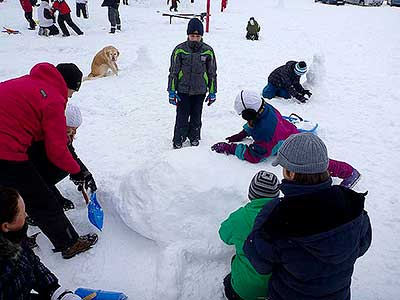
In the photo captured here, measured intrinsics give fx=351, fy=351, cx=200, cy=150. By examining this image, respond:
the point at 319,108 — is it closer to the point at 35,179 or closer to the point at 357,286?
the point at 357,286

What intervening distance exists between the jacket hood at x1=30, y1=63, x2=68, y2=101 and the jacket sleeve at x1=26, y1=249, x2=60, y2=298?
1162 mm

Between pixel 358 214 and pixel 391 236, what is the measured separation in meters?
1.88

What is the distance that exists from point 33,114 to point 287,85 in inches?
186

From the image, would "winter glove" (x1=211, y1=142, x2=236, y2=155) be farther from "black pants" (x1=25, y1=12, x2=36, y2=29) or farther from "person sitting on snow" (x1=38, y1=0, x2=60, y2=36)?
"black pants" (x1=25, y1=12, x2=36, y2=29)

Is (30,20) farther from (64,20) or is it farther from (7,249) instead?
(7,249)

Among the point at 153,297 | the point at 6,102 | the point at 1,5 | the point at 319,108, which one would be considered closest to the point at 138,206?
the point at 153,297

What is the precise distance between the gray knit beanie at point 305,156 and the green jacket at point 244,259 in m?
0.64

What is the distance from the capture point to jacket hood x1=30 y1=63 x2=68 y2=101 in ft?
8.30

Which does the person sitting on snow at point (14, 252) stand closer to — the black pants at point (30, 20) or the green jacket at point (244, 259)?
the green jacket at point (244, 259)

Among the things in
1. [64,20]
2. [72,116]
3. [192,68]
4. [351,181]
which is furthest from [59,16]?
[351,181]

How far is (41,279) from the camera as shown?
220 centimetres

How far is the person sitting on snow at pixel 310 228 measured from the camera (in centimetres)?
156

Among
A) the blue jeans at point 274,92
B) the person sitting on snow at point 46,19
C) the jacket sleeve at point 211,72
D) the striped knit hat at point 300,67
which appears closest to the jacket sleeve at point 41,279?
the jacket sleeve at point 211,72

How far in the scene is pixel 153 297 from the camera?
2.59m
